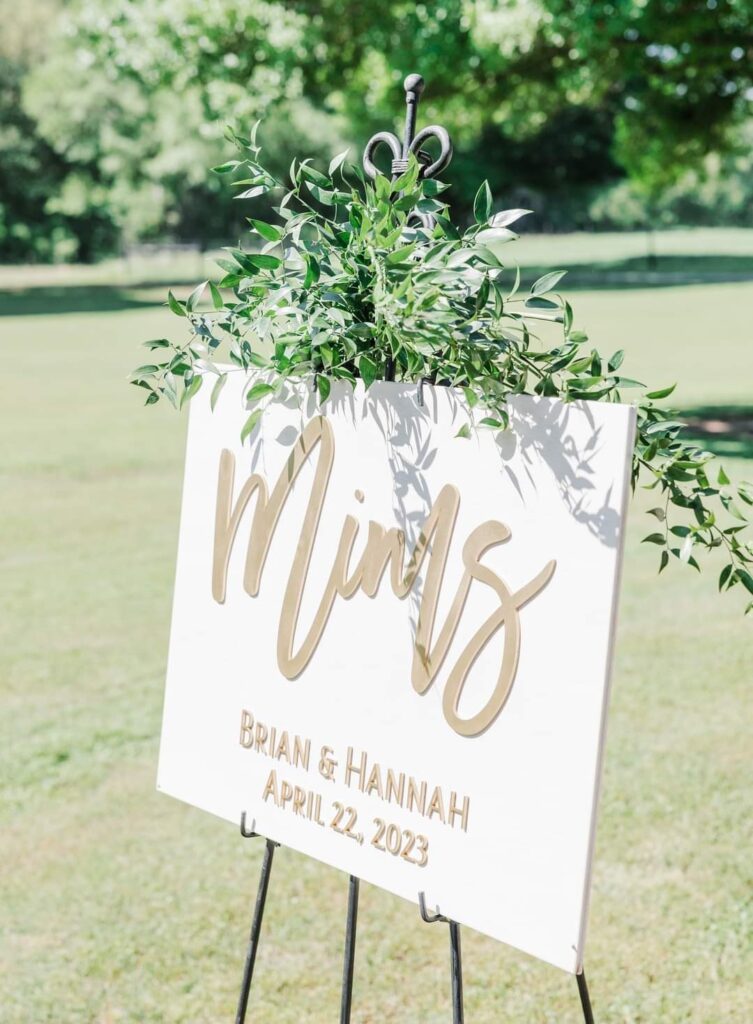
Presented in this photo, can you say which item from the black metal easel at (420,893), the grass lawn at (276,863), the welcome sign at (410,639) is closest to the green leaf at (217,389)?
the welcome sign at (410,639)

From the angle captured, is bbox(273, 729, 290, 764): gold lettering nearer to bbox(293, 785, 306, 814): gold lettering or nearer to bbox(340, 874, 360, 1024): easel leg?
bbox(293, 785, 306, 814): gold lettering

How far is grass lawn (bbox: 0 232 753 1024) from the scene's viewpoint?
130 inches

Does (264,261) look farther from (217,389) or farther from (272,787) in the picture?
(272,787)

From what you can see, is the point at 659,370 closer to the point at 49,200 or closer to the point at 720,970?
the point at 720,970

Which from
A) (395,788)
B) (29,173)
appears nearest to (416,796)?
(395,788)

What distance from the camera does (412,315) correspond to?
1.89 meters

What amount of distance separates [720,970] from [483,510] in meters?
2.14

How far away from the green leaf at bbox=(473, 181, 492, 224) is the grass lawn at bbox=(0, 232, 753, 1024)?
7.40ft

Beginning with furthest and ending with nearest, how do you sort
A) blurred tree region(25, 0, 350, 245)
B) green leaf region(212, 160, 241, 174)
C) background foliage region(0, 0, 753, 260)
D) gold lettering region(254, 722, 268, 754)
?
1. blurred tree region(25, 0, 350, 245)
2. background foliage region(0, 0, 753, 260)
3. gold lettering region(254, 722, 268, 754)
4. green leaf region(212, 160, 241, 174)

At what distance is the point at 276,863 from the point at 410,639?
2.33 m

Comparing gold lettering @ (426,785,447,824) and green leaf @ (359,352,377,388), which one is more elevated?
green leaf @ (359,352,377,388)

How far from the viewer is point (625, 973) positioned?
3389mm

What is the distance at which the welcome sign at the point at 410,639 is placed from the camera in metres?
1.77

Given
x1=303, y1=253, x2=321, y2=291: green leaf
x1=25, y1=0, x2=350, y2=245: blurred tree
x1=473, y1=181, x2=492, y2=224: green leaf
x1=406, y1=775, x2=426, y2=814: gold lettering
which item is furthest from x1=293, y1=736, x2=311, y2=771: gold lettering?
x1=25, y1=0, x2=350, y2=245: blurred tree
